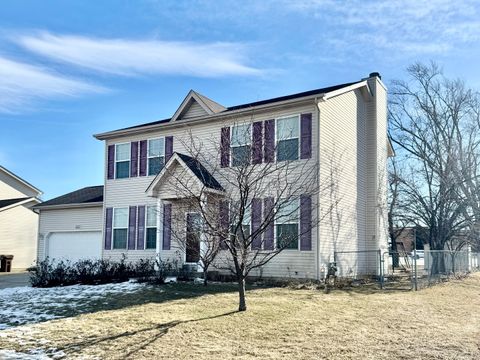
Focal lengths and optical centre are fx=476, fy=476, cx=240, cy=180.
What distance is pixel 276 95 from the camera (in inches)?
816

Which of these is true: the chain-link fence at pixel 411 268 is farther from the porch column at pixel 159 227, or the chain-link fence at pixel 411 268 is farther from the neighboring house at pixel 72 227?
the neighboring house at pixel 72 227

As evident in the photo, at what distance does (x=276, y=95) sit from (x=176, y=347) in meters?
14.7

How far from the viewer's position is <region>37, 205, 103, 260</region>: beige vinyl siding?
23.2 m

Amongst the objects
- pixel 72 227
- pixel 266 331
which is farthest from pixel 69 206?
pixel 266 331

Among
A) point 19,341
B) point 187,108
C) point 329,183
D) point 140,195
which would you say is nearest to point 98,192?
point 140,195

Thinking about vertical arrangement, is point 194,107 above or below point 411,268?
above

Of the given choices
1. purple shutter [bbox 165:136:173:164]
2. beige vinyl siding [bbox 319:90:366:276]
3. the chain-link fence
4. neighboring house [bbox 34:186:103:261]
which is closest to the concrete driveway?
neighboring house [bbox 34:186:103:261]

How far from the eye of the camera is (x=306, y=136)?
16.3 meters

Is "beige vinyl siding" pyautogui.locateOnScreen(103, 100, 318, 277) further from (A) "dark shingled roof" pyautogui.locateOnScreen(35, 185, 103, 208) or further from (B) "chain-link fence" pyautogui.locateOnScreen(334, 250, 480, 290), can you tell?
(A) "dark shingled roof" pyautogui.locateOnScreen(35, 185, 103, 208)

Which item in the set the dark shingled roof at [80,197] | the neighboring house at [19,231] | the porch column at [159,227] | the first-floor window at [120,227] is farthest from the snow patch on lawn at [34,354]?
the neighboring house at [19,231]

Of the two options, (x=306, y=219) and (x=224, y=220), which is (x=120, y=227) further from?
(x=224, y=220)

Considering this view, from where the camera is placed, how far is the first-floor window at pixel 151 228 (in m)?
19.4

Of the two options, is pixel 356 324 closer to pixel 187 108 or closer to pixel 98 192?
pixel 187 108

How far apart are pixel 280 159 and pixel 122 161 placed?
798cm
